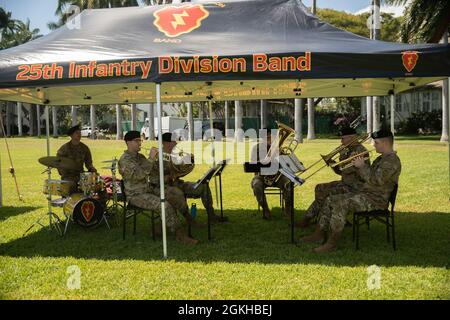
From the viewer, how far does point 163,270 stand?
5070 mm

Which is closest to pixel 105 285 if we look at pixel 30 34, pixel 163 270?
pixel 163 270

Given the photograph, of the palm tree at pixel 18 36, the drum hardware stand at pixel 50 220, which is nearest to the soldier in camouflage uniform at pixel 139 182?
the drum hardware stand at pixel 50 220

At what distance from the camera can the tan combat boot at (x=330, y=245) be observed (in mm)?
5637

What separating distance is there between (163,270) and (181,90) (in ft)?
A: 14.7

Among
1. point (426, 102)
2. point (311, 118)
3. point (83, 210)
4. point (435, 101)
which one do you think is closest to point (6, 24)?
point (311, 118)

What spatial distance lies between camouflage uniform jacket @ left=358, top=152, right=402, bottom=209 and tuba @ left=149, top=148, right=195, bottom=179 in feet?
9.17

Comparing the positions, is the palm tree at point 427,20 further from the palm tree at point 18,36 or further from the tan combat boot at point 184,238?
the palm tree at point 18,36

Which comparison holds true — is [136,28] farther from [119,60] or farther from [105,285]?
[105,285]

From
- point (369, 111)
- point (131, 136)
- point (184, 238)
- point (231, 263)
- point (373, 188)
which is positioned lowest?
point (231, 263)

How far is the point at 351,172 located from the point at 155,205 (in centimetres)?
319

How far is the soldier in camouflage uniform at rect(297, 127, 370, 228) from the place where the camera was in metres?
6.46

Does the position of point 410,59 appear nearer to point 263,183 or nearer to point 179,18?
Answer: point 179,18

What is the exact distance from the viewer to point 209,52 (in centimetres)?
536

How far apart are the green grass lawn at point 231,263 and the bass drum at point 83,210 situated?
9.6 inches
